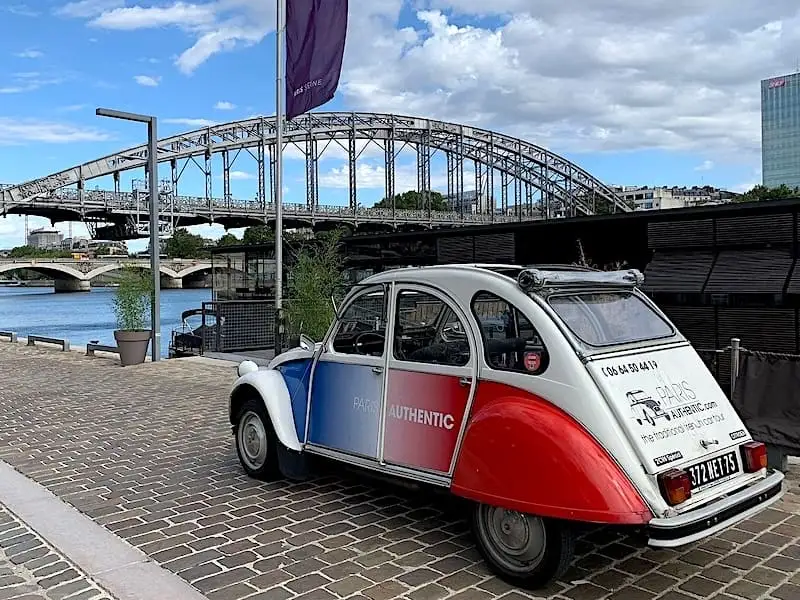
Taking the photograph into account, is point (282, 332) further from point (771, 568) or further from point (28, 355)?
point (771, 568)

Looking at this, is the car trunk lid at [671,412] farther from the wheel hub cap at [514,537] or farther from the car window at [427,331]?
the car window at [427,331]

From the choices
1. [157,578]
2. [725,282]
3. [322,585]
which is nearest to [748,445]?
[322,585]

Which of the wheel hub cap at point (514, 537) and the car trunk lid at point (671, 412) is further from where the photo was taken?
the wheel hub cap at point (514, 537)

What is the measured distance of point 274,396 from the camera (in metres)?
5.81

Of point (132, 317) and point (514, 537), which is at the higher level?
point (132, 317)

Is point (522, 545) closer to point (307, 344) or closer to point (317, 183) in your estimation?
point (307, 344)

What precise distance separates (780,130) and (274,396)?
15785 cm

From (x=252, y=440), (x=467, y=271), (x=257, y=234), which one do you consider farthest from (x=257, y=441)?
(x=257, y=234)

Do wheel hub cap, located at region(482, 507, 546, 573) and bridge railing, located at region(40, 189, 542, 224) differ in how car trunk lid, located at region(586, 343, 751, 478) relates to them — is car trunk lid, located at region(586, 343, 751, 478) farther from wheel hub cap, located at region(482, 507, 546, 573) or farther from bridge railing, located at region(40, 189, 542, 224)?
bridge railing, located at region(40, 189, 542, 224)

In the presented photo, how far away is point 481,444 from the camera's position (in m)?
4.06

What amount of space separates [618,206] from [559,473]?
359 feet

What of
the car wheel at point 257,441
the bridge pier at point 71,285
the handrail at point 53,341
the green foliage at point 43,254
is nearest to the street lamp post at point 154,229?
the handrail at point 53,341

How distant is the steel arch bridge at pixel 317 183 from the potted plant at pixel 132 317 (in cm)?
2593

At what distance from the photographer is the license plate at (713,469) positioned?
393 cm
